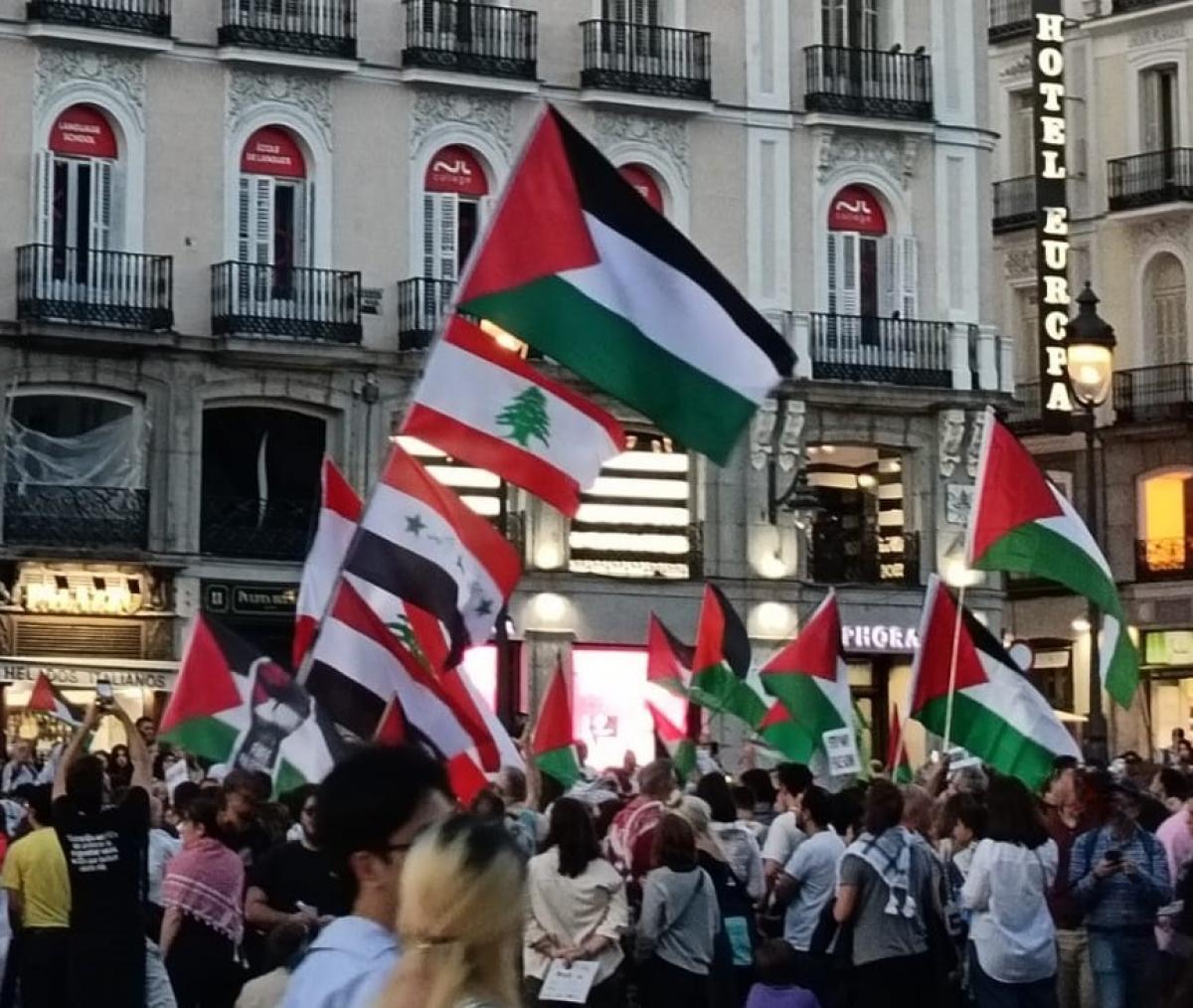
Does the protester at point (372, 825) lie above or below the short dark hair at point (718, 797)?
above

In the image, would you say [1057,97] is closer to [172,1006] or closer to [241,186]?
[241,186]

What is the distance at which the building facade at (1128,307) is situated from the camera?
46.9 metres

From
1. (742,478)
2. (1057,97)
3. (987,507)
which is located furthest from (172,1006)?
(1057,97)

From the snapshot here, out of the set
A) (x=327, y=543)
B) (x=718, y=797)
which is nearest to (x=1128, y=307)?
(x=327, y=543)

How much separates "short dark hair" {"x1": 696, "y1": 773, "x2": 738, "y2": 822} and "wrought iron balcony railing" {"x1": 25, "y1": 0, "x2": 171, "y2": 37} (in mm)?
21690

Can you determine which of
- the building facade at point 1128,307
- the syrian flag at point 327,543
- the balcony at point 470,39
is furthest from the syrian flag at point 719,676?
the building facade at point 1128,307

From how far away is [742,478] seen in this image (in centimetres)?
3841

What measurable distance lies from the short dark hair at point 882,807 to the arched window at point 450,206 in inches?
944

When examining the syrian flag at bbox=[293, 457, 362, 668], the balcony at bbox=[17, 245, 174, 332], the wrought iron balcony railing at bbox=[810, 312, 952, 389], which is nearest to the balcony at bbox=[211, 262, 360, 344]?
the balcony at bbox=[17, 245, 174, 332]

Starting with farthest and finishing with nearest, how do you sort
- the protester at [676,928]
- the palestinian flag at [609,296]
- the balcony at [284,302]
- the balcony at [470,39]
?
the balcony at [470,39] → the balcony at [284,302] → the protester at [676,928] → the palestinian flag at [609,296]

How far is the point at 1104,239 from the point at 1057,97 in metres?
4.28

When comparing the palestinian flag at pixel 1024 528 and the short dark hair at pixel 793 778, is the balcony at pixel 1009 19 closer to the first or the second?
the palestinian flag at pixel 1024 528

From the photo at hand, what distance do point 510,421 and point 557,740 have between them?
20.9 ft

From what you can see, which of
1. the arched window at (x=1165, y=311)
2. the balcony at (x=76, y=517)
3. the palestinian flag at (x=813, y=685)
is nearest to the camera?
the palestinian flag at (x=813, y=685)
